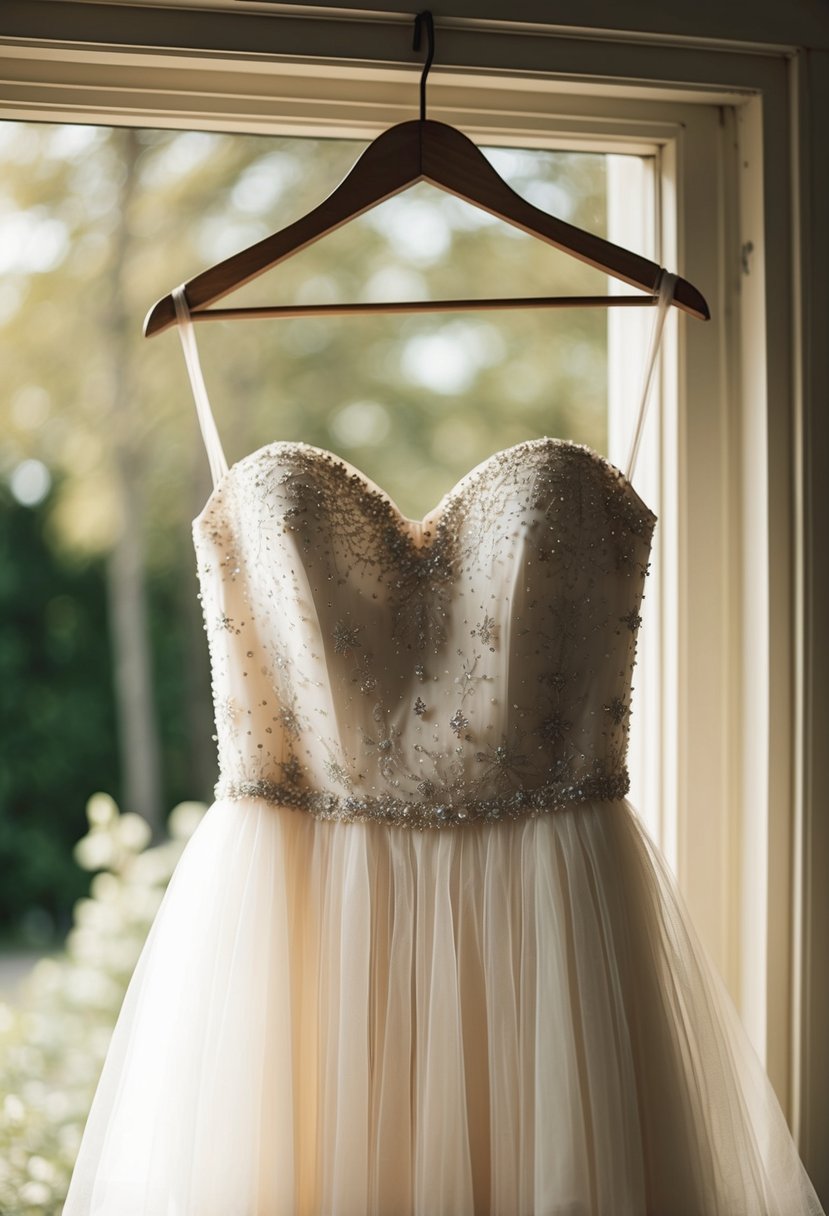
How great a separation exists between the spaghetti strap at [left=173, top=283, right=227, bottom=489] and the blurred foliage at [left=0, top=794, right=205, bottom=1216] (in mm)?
746

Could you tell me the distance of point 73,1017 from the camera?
4.91ft

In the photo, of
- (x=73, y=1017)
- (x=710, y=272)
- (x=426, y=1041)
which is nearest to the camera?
(x=426, y=1041)

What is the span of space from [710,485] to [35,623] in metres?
1.49

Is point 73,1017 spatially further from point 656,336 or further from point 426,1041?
point 656,336

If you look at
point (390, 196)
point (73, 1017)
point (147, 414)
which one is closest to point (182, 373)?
point (147, 414)

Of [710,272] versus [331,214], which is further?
[710,272]

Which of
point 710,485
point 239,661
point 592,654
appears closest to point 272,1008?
point 239,661

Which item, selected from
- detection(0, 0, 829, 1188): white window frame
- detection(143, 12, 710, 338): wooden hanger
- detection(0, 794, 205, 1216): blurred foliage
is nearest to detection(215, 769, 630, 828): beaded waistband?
detection(0, 0, 829, 1188): white window frame

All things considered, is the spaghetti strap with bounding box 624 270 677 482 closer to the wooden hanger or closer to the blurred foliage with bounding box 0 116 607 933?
the wooden hanger

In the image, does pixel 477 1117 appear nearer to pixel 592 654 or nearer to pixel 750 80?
pixel 592 654

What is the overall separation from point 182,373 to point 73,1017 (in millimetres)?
1088

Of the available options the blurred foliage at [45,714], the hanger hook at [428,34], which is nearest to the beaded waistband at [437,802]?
the hanger hook at [428,34]

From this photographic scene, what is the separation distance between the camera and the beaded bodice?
38.5 inches

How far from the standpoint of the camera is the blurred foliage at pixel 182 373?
1.43m
